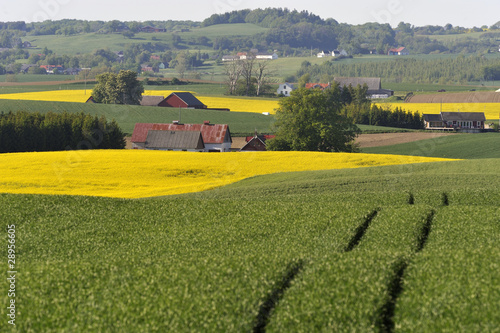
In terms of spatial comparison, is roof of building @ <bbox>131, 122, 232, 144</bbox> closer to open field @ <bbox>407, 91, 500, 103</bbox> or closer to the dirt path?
the dirt path

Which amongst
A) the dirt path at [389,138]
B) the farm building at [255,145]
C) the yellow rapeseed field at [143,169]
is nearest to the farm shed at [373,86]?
the dirt path at [389,138]

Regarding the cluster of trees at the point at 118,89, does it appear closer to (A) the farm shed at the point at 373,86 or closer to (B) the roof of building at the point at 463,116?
(B) the roof of building at the point at 463,116

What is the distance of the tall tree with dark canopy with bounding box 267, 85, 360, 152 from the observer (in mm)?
72125

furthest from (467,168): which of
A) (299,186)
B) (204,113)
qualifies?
(204,113)

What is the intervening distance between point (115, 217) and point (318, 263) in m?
12.1

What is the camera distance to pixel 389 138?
89250 millimetres

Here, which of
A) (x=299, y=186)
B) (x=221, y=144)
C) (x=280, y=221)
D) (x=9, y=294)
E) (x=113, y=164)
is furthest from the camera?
(x=221, y=144)

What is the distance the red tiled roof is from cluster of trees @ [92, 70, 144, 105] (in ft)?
160

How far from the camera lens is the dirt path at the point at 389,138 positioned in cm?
8469

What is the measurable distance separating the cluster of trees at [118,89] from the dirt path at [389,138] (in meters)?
50.5

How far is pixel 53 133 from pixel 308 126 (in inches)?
1196

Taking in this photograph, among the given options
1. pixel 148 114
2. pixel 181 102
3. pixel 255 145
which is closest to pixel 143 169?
pixel 255 145

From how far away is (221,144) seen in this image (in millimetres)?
72875

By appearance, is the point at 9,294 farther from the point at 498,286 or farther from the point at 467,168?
the point at 467,168
